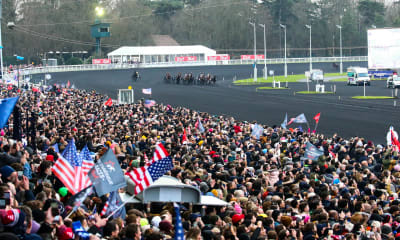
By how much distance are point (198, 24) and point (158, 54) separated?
110ft

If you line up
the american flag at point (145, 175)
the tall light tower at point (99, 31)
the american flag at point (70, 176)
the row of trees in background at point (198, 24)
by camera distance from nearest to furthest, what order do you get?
1. the american flag at point (145, 175)
2. the american flag at point (70, 176)
3. the tall light tower at point (99, 31)
4. the row of trees in background at point (198, 24)

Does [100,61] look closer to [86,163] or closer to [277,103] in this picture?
[277,103]

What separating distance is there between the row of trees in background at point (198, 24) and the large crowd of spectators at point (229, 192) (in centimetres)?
8751

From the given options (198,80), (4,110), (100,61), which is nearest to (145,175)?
(4,110)

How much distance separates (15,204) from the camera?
7.91 metres

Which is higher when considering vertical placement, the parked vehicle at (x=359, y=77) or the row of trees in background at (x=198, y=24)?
the row of trees in background at (x=198, y=24)

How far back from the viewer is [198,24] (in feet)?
431

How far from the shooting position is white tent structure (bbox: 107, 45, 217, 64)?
9662 centimetres

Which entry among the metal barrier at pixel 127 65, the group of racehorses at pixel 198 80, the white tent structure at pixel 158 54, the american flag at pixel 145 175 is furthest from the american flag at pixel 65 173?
the white tent structure at pixel 158 54

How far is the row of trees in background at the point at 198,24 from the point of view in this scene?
108250 millimetres

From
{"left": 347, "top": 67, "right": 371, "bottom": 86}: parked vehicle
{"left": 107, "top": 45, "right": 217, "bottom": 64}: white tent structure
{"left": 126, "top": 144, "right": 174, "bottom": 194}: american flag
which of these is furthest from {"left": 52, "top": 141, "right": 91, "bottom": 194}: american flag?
{"left": 107, "top": 45, "right": 217, "bottom": 64}: white tent structure

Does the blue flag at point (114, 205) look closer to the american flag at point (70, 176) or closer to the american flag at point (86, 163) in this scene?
the american flag at point (70, 176)

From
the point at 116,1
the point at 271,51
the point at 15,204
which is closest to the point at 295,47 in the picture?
the point at 271,51

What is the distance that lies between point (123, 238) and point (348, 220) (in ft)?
15.4
